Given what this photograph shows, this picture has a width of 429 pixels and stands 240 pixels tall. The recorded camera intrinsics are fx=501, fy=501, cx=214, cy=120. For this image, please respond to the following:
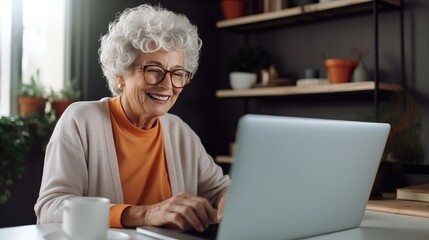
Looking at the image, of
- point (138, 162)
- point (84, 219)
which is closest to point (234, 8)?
point (138, 162)

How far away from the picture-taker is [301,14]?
9.38 ft

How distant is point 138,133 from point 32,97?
4.65ft

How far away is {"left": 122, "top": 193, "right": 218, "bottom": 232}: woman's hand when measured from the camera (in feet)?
3.66

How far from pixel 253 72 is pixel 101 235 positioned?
2.36 m

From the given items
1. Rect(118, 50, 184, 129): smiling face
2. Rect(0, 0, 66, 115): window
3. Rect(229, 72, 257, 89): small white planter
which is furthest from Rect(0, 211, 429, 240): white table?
Rect(0, 0, 66, 115): window

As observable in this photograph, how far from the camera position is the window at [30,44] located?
9.52ft

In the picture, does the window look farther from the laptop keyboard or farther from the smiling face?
the laptop keyboard

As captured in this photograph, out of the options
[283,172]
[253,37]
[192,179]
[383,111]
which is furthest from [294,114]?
[283,172]

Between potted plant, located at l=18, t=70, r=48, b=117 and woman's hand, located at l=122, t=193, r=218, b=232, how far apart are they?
1.88m

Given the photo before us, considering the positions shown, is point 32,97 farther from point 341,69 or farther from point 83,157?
point 341,69

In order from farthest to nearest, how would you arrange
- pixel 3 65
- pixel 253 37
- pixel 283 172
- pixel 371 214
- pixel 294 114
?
pixel 253 37 < pixel 294 114 < pixel 3 65 < pixel 371 214 < pixel 283 172

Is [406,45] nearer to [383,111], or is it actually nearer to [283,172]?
[383,111]

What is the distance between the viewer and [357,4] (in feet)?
8.63

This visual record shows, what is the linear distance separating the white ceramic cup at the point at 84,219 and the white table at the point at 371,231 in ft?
0.42
